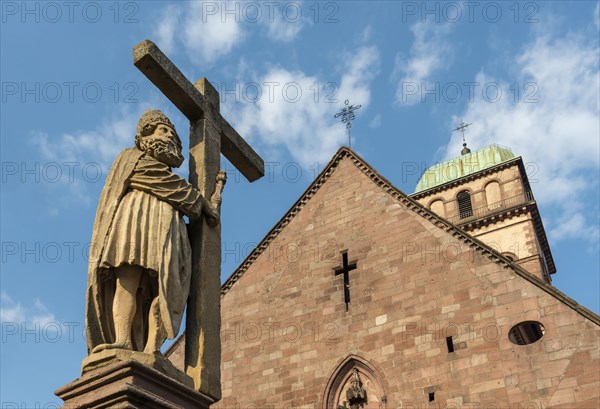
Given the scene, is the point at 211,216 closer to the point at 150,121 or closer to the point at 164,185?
the point at 164,185

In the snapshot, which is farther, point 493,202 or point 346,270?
point 493,202

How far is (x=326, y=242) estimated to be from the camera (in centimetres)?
1633

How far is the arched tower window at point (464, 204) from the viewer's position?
36.0m

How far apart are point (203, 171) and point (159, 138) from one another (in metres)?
0.55

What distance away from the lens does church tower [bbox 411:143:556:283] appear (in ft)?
109

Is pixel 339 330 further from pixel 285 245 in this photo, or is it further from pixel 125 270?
pixel 125 270

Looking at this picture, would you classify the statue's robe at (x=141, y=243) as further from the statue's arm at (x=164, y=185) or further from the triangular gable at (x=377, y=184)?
the triangular gable at (x=377, y=184)

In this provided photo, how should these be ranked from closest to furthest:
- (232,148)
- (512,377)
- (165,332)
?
(165,332)
(232,148)
(512,377)

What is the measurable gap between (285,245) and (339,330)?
9.23 feet

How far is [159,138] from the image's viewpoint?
4785 millimetres

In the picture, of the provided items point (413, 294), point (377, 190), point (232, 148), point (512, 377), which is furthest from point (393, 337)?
point (232, 148)

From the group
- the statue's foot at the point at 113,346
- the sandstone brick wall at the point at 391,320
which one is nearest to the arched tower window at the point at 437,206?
the sandstone brick wall at the point at 391,320

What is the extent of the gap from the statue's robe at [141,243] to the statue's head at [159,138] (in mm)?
96

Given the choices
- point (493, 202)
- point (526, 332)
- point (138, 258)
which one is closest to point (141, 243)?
point (138, 258)
